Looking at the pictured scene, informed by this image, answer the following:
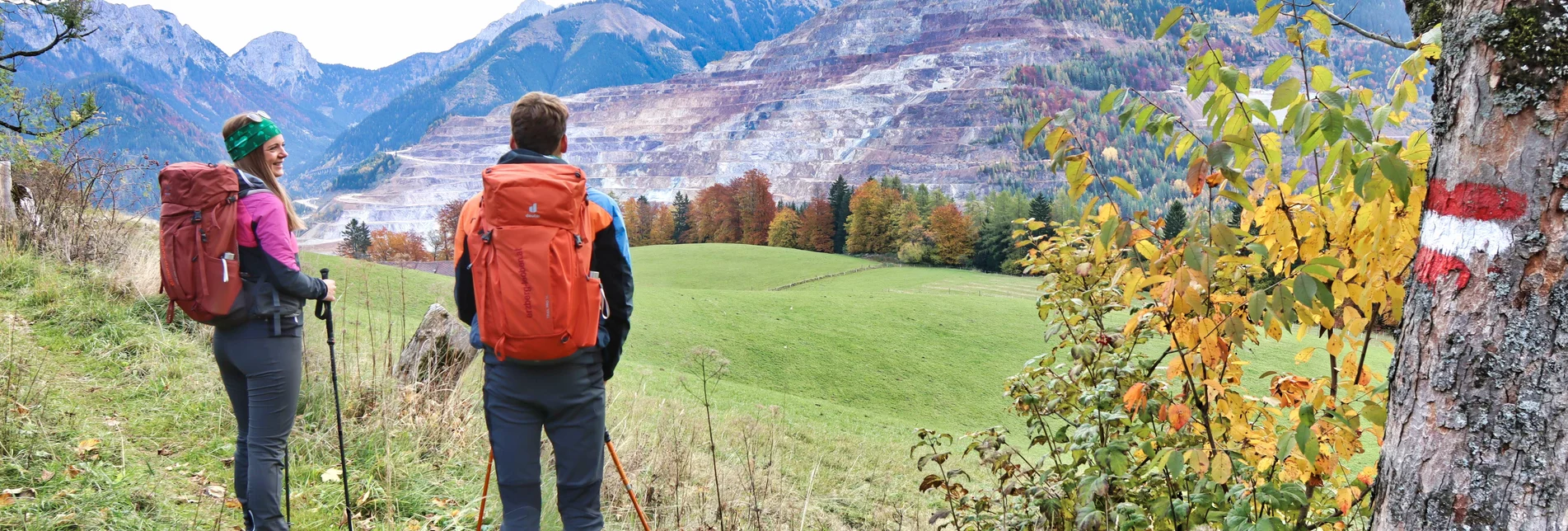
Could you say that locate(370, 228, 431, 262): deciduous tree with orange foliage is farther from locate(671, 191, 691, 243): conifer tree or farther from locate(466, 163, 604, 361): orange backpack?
locate(671, 191, 691, 243): conifer tree

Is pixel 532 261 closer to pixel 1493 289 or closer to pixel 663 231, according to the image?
pixel 1493 289

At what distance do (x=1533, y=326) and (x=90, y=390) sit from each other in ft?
21.4

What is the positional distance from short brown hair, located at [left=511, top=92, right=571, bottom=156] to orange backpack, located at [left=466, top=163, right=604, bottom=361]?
0.23m

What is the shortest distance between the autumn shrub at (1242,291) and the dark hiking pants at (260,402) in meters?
2.53

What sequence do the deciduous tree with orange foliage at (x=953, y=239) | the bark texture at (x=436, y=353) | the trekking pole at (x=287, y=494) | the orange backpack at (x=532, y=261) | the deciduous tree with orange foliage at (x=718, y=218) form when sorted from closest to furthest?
the orange backpack at (x=532, y=261) → the trekking pole at (x=287, y=494) → the bark texture at (x=436, y=353) → the deciduous tree with orange foliage at (x=953, y=239) → the deciduous tree with orange foliage at (x=718, y=218)

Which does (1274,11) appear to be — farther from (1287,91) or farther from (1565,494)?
(1565,494)

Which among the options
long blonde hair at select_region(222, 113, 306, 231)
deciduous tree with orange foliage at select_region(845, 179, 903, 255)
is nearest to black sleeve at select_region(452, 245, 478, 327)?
long blonde hair at select_region(222, 113, 306, 231)

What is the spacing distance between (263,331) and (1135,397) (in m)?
3.08

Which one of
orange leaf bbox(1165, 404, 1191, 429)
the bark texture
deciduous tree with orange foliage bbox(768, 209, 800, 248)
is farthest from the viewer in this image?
deciduous tree with orange foliage bbox(768, 209, 800, 248)

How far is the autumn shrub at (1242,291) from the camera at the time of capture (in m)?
1.61

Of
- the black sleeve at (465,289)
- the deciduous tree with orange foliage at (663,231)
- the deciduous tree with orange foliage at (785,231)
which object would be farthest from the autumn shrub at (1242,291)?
the deciduous tree with orange foliage at (663,231)

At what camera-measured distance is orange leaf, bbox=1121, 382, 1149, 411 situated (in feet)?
6.86

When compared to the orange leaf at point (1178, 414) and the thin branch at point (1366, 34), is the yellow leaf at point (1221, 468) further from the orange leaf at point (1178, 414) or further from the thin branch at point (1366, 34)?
the thin branch at point (1366, 34)

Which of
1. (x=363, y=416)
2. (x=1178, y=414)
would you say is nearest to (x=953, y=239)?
(x=363, y=416)
